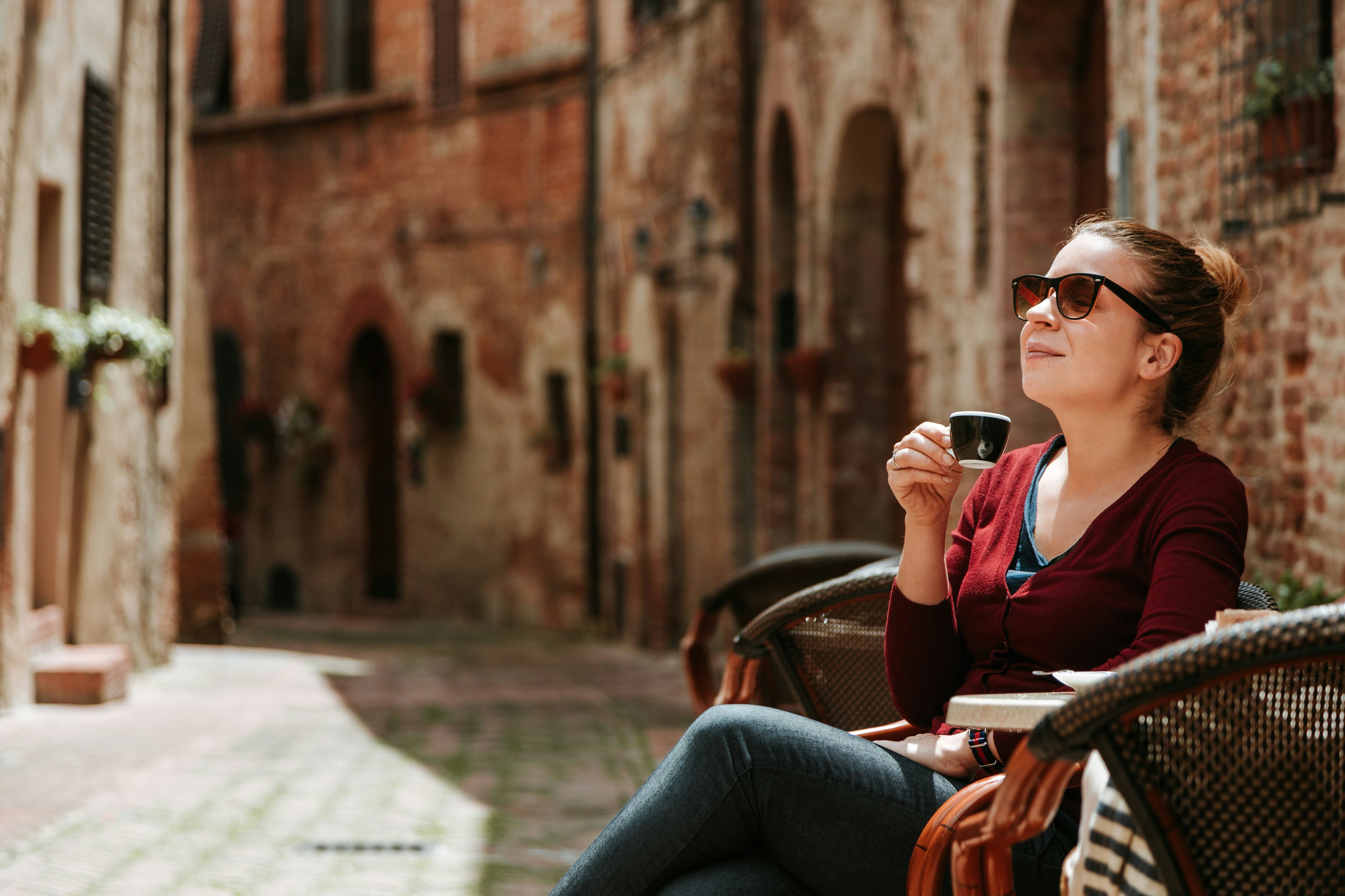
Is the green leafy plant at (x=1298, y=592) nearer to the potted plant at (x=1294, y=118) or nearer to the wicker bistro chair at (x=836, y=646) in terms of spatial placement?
the potted plant at (x=1294, y=118)

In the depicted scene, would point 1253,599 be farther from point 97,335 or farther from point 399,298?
point 399,298

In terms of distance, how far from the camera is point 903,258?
Result: 9.56 m

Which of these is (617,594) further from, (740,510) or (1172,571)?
(1172,571)

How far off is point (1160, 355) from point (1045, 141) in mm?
4891

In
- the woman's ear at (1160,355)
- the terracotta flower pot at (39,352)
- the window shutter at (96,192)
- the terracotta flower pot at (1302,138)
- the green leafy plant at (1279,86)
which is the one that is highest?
the window shutter at (96,192)

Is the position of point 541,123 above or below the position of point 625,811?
above

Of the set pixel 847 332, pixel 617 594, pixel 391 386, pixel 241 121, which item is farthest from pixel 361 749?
pixel 241 121

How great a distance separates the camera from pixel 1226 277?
233 centimetres

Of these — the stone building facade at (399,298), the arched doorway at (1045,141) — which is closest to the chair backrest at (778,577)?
the arched doorway at (1045,141)

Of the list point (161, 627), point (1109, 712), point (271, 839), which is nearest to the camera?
point (1109, 712)

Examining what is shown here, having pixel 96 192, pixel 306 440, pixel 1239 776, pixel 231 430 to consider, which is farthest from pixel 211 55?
pixel 1239 776

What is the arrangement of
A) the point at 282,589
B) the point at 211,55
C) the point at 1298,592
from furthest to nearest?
the point at 211,55 < the point at 282,589 < the point at 1298,592

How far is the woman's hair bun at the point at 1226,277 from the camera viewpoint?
91.4 inches

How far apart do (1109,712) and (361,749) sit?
5303 millimetres
